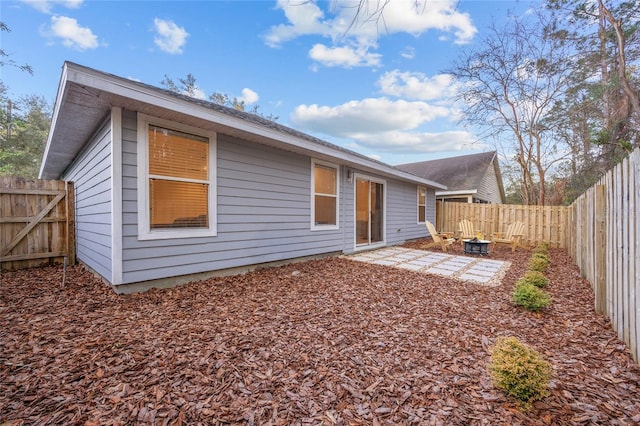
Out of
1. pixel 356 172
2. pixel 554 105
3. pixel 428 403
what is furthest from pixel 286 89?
pixel 428 403

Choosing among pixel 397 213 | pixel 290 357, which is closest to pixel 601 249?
pixel 290 357

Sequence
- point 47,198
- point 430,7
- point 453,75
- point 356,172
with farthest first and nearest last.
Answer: point 453,75
point 356,172
point 47,198
point 430,7

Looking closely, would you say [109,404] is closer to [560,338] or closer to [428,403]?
[428,403]

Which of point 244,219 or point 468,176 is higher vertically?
point 468,176

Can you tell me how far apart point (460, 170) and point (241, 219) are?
550 inches

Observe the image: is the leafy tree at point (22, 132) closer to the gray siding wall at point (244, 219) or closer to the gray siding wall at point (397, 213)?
the gray siding wall at point (244, 219)

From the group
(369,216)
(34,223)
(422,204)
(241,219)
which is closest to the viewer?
(241,219)

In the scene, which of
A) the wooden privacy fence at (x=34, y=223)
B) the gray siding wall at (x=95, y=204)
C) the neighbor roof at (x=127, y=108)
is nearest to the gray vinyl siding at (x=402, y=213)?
the neighbor roof at (x=127, y=108)

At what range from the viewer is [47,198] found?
546cm

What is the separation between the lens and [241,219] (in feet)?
15.1

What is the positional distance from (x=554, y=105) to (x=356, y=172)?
953cm

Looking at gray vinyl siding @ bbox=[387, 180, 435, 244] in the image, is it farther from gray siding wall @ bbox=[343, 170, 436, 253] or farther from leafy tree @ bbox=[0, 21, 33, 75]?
leafy tree @ bbox=[0, 21, 33, 75]

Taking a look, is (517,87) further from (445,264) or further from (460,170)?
(445,264)

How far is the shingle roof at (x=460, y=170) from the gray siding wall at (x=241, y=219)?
10.3m
